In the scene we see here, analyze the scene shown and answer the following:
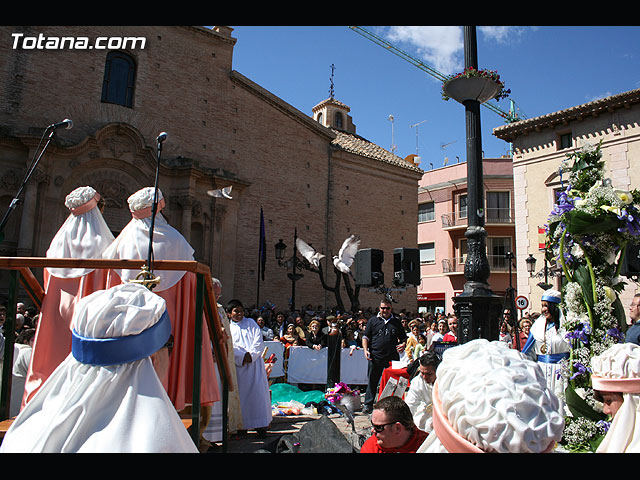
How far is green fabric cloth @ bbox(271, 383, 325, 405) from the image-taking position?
9.84m

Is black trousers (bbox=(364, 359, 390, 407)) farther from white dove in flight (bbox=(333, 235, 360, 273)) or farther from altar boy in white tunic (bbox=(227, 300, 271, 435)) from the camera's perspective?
white dove in flight (bbox=(333, 235, 360, 273))

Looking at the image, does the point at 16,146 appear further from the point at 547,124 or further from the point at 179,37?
the point at 547,124

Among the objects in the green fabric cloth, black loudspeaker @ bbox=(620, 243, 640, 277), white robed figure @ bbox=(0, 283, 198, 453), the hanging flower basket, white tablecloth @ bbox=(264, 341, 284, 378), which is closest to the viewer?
white robed figure @ bbox=(0, 283, 198, 453)

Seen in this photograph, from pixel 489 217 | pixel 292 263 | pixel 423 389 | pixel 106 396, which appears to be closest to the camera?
pixel 106 396

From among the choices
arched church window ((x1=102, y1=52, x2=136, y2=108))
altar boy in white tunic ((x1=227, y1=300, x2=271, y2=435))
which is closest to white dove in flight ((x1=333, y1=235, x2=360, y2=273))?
arched church window ((x1=102, y1=52, x2=136, y2=108))

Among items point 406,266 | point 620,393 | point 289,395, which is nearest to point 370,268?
point 406,266

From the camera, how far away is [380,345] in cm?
852

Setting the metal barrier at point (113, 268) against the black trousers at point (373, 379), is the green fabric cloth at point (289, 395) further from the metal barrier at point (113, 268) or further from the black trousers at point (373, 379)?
the metal barrier at point (113, 268)

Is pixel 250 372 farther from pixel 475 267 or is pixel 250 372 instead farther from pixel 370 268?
pixel 370 268

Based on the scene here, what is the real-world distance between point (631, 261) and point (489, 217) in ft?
106

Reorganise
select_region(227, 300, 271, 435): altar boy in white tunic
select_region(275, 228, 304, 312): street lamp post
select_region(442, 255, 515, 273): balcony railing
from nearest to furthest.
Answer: select_region(227, 300, 271, 435): altar boy in white tunic → select_region(275, 228, 304, 312): street lamp post → select_region(442, 255, 515, 273): balcony railing

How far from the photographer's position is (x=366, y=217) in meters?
27.0

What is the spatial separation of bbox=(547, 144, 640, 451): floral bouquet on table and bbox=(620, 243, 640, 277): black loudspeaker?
349 mm
